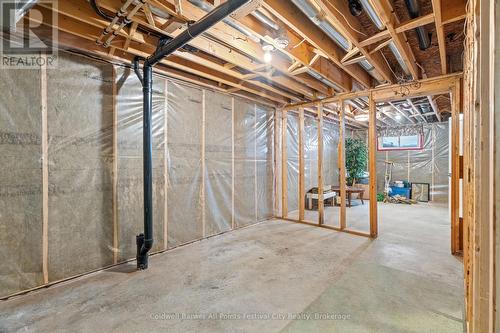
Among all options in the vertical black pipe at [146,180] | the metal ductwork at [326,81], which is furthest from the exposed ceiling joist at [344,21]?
the vertical black pipe at [146,180]

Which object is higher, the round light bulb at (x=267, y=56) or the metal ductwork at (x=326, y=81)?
the metal ductwork at (x=326, y=81)

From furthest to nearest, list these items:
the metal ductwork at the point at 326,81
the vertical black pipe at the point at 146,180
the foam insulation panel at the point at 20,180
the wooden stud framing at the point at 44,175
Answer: the metal ductwork at the point at 326,81 → the vertical black pipe at the point at 146,180 → the wooden stud framing at the point at 44,175 → the foam insulation panel at the point at 20,180

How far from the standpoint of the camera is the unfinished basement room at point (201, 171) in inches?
72.9

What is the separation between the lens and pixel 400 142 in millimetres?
8078

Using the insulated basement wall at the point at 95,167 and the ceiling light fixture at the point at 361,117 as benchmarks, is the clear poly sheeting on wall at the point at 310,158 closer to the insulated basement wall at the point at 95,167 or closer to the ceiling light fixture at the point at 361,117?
the ceiling light fixture at the point at 361,117

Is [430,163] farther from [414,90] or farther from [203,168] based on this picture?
[203,168]

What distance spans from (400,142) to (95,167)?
28.9 feet

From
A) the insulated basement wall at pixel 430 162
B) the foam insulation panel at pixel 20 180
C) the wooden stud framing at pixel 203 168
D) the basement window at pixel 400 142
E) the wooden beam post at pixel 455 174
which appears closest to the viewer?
the foam insulation panel at pixel 20 180

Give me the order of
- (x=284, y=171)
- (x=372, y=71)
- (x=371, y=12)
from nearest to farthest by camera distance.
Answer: (x=371, y=12)
(x=372, y=71)
(x=284, y=171)

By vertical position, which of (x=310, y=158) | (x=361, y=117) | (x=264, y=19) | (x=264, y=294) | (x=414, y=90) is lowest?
(x=264, y=294)

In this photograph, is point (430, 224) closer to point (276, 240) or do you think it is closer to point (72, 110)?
point (276, 240)

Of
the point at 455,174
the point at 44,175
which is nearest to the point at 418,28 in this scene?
the point at 455,174

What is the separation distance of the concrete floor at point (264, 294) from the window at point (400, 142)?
5356 mm

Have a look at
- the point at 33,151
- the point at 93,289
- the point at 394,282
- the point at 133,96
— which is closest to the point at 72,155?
the point at 33,151
